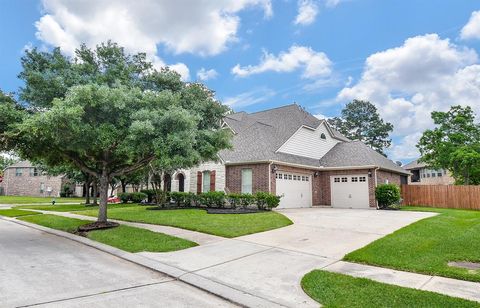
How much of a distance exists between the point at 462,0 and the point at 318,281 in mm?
10984

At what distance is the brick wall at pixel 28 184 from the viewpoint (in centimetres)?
4894

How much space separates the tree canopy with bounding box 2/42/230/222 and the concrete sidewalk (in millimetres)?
5226

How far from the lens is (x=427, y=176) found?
4675 cm

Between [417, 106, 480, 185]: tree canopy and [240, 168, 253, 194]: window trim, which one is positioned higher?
[417, 106, 480, 185]: tree canopy

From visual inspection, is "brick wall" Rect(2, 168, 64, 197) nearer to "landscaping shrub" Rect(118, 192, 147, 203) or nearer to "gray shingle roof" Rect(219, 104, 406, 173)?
"landscaping shrub" Rect(118, 192, 147, 203)

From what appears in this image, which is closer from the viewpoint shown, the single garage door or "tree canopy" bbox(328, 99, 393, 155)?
the single garage door

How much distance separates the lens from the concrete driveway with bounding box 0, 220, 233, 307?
471 cm

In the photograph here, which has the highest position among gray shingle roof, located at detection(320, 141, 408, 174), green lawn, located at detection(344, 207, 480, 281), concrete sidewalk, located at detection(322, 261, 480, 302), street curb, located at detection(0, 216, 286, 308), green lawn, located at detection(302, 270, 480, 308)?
gray shingle roof, located at detection(320, 141, 408, 174)

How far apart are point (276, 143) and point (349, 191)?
5.92 m

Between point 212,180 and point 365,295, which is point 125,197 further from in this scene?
point 365,295

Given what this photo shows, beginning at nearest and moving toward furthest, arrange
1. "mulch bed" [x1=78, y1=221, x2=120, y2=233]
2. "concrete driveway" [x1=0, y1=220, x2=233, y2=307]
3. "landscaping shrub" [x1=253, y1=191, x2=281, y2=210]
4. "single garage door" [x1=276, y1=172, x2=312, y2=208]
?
"concrete driveway" [x1=0, y1=220, x2=233, y2=307] → "mulch bed" [x1=78, y1=221, x2=120, y2=233] → "landscaping shrub" [x1=253, y1=191, x2=281, y2=210] → "single garage door" [x1=276, y1=172, x2=312, y2=208]

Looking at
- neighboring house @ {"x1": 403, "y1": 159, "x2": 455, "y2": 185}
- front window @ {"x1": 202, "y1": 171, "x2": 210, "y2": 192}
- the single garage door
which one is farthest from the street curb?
neighboring house @ {"x1": 403, "y1": 159, "x2": 455, "y2": 185}

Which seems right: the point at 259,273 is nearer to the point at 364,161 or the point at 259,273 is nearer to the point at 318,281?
the point at 318,281

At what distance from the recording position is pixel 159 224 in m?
12.7
